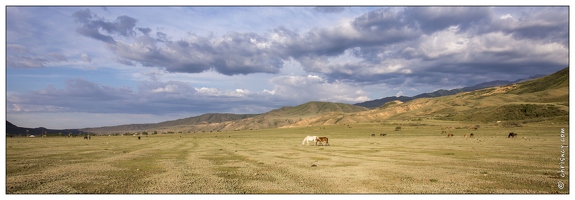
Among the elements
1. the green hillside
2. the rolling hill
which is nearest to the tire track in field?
the rolling hill

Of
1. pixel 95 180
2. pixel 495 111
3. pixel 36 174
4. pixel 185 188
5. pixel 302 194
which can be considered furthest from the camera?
pixel 495 111

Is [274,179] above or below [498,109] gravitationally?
below

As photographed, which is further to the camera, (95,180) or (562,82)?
(562,82)

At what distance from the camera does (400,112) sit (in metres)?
156

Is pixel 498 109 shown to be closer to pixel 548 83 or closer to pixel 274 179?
pixel 548 83

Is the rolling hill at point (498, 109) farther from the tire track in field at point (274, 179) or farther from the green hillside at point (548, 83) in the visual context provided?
the tire track in field at point (274, 179)

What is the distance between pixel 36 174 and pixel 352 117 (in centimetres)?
13856

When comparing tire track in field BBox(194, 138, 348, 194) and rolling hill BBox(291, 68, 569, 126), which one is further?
rolling hill BBox(291, 68, 569, 126)

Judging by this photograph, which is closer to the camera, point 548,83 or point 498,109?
point 498,109

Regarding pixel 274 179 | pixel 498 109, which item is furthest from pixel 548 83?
pixel 274 179

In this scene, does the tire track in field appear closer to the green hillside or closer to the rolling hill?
the rolling hill

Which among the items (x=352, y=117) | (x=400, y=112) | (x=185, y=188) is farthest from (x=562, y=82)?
(x=185, y=188)

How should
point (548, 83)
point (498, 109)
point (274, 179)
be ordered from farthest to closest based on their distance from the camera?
point (548, 83)
point (498, 109)
point (274, 179)

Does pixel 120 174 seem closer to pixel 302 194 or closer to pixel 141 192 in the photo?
pixel 141 192
